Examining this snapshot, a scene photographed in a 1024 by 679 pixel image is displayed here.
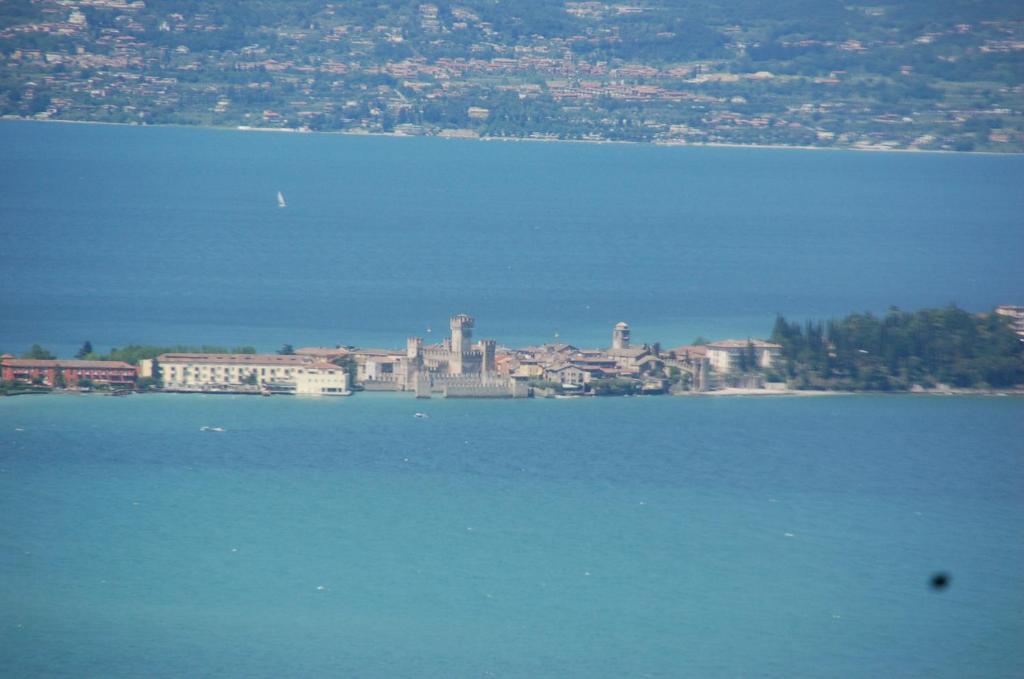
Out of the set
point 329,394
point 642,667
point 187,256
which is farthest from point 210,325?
point 642,667

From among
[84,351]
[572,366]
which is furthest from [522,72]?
[84,351]

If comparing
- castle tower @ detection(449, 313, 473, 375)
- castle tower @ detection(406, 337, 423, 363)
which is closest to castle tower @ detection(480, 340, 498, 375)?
castle tower @ detection(449, 313, 473, 375)

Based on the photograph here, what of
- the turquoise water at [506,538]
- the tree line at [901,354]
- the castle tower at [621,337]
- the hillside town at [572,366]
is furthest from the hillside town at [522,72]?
the turquoise water at [506,538]

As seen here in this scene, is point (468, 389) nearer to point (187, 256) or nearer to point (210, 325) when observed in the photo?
point (210, 325)

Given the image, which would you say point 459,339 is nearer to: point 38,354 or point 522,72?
point 38,354

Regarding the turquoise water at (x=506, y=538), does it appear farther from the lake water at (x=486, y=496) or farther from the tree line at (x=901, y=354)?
the tree line at (x=901, y=354)

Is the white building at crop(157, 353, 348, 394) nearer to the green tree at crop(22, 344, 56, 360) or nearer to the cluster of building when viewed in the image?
the cluster of building
